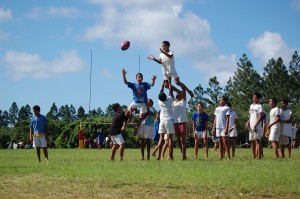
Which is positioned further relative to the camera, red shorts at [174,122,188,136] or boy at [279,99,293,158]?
boy at [279,99,293,158]

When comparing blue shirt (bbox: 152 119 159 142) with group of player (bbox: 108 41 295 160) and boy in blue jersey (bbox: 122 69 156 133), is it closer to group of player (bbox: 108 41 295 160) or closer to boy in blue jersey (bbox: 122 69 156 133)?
group of player (bbox: 108 41 295 160)

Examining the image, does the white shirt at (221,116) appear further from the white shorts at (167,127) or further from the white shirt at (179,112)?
the white shorts at (167,127)

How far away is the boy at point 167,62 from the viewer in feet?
47.8

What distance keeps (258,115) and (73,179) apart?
8.20 m

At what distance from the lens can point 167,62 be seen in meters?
14.6

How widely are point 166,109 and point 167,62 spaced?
1.47 metres

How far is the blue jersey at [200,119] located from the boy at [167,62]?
5.67 ft

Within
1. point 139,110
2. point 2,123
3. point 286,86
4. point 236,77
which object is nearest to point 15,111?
point 2,123

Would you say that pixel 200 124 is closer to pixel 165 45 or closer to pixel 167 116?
pixel 167 116

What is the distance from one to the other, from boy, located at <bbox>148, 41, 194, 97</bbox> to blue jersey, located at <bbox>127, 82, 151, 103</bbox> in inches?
33.5

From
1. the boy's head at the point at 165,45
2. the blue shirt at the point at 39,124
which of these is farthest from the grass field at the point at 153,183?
the blue shirt at the point at 39,124

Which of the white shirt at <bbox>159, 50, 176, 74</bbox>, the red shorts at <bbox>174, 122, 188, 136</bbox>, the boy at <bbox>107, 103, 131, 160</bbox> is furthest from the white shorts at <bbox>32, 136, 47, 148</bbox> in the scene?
the white shirt at <bbox>159, 50, 176, 74</bbox>

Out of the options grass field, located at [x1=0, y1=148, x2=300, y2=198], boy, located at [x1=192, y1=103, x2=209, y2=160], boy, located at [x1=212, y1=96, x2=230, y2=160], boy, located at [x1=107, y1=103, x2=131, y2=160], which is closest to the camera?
grass field, located at [x1=0, y1=148, x2=300, y2=198]

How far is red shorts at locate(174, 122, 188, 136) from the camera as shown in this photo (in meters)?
15.0
